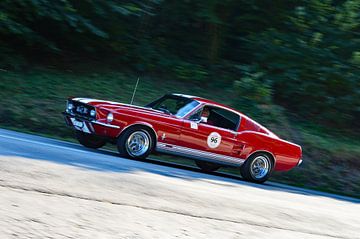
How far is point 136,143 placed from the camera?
39.9ft

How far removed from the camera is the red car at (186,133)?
1191cm

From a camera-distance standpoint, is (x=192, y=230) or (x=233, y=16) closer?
(x=192, y=230)

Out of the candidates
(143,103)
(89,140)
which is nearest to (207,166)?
(89,140)

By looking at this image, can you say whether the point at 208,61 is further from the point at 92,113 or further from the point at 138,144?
the point at 92,113

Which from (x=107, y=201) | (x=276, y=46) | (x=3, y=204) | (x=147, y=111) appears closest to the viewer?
(x=3, y=204)

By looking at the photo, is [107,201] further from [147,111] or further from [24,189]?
[147,111]

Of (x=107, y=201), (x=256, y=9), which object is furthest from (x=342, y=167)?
(x=107, y=201)

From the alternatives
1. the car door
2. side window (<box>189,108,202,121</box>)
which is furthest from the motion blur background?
side window (<box>189,108,202,121</box>)

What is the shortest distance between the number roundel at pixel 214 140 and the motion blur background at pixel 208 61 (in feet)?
12.2

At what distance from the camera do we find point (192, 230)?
6.29 metres

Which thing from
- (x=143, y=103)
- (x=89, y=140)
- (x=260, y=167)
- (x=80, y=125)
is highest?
(x=143, y=103)

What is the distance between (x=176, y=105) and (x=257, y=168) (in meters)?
2.38

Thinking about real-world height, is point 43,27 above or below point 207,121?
above

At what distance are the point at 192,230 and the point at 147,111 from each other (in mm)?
6158
